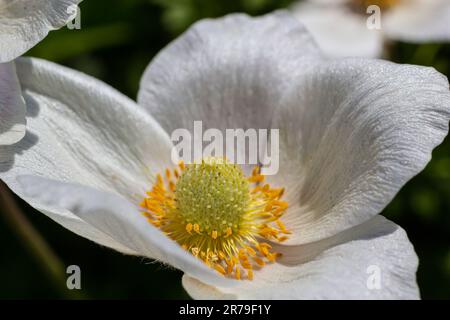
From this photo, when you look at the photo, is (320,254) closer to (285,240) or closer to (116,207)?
(285,240)

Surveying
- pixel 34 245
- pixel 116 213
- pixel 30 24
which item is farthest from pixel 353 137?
pixel 34 245

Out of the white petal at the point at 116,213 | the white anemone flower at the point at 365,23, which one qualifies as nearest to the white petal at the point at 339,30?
the white anemone flower at the point at 365,23

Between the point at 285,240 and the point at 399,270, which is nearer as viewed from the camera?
the point at 399,270

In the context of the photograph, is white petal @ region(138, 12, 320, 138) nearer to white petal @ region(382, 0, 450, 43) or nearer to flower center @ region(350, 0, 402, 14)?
white petal @ region(382, 0, 450, 43)

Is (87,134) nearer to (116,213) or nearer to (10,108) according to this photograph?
(10,108)
